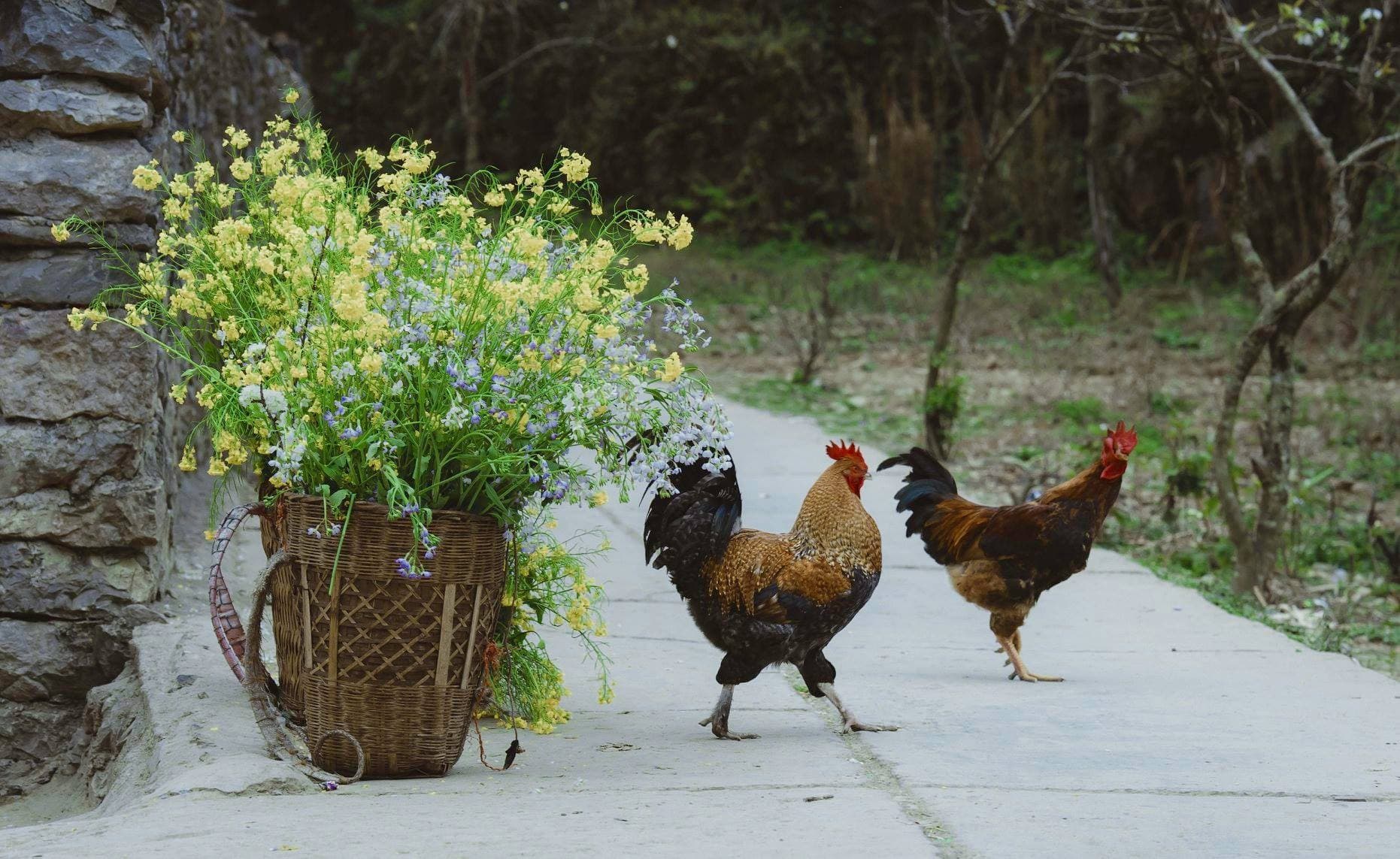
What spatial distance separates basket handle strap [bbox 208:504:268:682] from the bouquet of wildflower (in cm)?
15

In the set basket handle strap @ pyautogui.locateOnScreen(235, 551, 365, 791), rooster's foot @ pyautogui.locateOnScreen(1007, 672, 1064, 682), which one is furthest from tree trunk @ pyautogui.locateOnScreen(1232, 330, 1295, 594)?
basket handle strap @ pyautogui.locateOnScreen(235, 551, 365, 791)

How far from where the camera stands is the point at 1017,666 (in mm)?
4980

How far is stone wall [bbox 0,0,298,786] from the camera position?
4469 mm

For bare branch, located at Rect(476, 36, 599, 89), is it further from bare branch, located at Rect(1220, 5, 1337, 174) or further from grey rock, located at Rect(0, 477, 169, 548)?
grey rock, located at Rect(0, 477, 169, 548)

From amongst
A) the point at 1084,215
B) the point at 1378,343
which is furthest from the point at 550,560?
the point at 1084,215

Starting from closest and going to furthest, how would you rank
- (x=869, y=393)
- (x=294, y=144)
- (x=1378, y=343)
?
(x=294, y=144), (x=869, y=393), (x=1378, y=343)

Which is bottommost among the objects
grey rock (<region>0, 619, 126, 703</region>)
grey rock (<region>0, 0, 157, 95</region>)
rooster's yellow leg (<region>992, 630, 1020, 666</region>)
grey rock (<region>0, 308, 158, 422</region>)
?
grey rock (<region>0, 619, 126, 703</region>)

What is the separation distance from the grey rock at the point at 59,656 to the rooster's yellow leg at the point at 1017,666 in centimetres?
301

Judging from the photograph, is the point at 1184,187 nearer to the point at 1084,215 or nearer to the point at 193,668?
the point at 1084,215

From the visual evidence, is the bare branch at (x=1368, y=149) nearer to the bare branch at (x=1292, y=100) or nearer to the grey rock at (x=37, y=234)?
the bare branch at (x=1292, y=100)

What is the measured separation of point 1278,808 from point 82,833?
2.68 meters

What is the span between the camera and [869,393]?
38.3 feet

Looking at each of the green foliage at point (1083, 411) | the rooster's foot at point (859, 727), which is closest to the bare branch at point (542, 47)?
the green foliage at point (1083, 411)

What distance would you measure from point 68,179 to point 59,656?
1.54 meters
